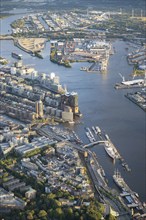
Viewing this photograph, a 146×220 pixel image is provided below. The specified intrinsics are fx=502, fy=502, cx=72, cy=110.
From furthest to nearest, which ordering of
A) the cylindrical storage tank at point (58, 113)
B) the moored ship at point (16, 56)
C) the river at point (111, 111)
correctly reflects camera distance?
1. the moored ship at point (16, 56)
2. the cylindrical storage tank at point (58, 113)
3. the river at point (111, 111)

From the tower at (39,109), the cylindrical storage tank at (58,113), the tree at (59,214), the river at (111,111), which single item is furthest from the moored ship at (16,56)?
the tree at (59,214)

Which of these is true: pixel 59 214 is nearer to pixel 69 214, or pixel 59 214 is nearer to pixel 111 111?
pixel 69 214

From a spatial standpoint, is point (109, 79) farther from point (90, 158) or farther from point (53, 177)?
point (53, 177)

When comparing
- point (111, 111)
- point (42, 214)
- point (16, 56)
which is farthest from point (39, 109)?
point (16, 56)

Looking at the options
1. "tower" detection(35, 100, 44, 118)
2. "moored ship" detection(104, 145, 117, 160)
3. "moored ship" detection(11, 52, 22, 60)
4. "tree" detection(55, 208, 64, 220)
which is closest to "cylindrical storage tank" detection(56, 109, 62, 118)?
"tower" detection(35, 100, 44, 118)

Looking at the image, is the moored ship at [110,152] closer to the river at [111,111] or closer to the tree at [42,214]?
the river at [111,111]

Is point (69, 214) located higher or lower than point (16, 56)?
lower

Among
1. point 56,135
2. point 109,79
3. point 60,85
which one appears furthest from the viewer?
point 109,79

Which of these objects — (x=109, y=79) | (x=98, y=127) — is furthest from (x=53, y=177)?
(x=109, y=79)

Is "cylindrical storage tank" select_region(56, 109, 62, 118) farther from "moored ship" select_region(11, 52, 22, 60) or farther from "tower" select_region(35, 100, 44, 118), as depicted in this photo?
"moored ship" select_region(11, 52, 22, 60)
